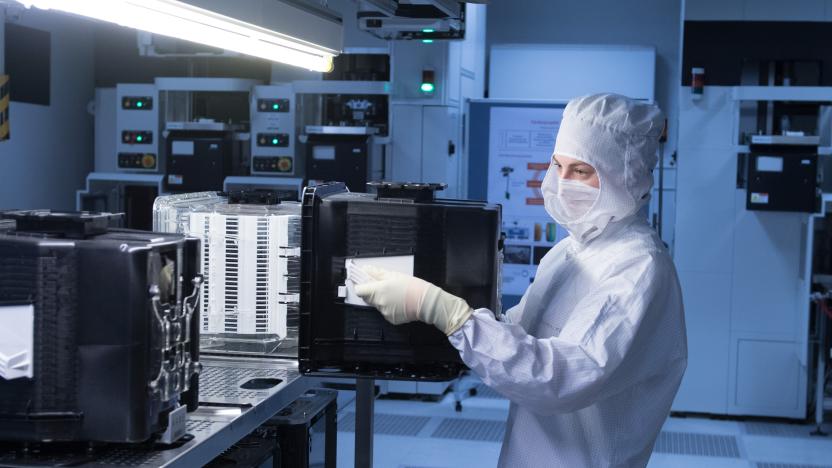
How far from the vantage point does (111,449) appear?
1.70 meters

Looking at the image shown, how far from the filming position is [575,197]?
2197mm

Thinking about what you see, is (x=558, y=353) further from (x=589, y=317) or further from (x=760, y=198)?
(x=760, y=198)

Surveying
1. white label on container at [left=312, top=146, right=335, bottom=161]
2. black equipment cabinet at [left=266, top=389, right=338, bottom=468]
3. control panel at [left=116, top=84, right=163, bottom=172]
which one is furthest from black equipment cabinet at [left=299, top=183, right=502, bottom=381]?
control panel at [left=116, top=84, right=163, bottom=172]

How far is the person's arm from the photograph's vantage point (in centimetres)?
191

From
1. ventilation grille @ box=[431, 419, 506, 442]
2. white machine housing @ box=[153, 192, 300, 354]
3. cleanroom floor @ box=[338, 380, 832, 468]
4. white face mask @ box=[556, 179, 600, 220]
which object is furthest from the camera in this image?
ventilation grille @ box=[431, 419, 506, 442]

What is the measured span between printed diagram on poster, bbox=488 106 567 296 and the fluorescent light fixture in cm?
348

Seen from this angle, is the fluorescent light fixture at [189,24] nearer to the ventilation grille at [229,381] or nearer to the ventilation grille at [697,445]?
the ventilation grille at [229,381]

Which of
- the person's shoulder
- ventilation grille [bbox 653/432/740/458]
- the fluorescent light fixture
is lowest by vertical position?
ventilation grille [bbox 653/432/740/458]

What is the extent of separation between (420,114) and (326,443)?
136 inches

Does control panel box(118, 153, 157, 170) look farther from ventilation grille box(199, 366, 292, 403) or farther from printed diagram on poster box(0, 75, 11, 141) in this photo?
ventilation grille box(199, 366, 292, 403)

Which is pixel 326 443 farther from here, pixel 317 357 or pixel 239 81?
pixel 239 81

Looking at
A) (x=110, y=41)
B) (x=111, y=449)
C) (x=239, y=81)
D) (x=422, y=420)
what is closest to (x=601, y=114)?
(x=111, y=449)

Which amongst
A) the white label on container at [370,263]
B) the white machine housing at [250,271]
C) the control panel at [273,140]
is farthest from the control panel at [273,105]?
the white label on container at [370,263]

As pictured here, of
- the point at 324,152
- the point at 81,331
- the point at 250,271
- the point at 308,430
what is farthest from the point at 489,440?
the point at 81,331
